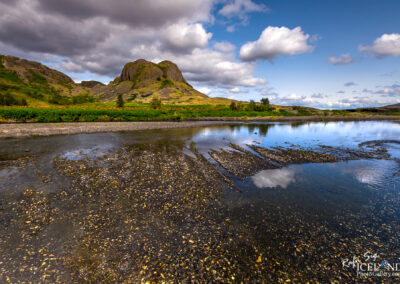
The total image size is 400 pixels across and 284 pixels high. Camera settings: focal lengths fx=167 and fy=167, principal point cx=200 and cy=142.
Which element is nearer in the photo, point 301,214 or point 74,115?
point 301,214

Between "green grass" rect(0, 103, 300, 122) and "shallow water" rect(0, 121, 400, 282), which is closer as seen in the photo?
"shallow water" rect(0, 121, 400, 282)

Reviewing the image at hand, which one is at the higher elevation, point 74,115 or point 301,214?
point 74,115

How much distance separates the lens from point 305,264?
26.4 feet

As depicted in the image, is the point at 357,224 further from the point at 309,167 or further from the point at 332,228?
the point at 309,167

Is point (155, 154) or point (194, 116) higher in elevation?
point (194, 116)

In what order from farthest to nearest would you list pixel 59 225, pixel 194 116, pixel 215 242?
pixel 194 116 → pixel 59 225 → pixel 215 242

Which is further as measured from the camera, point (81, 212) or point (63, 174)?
point (63, 174)

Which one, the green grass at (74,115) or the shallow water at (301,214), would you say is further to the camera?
Answer: the green grass at (74,115)

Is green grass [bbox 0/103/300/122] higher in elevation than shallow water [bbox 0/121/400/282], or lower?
higher

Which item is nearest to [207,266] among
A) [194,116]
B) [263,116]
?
[194,116]

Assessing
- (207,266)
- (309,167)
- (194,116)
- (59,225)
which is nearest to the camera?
(207,266)

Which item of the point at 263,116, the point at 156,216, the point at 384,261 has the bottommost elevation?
the point at 384,261

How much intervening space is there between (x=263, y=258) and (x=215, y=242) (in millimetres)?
2499

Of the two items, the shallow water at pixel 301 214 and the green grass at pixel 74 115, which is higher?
the green grass at pixel 74 115
